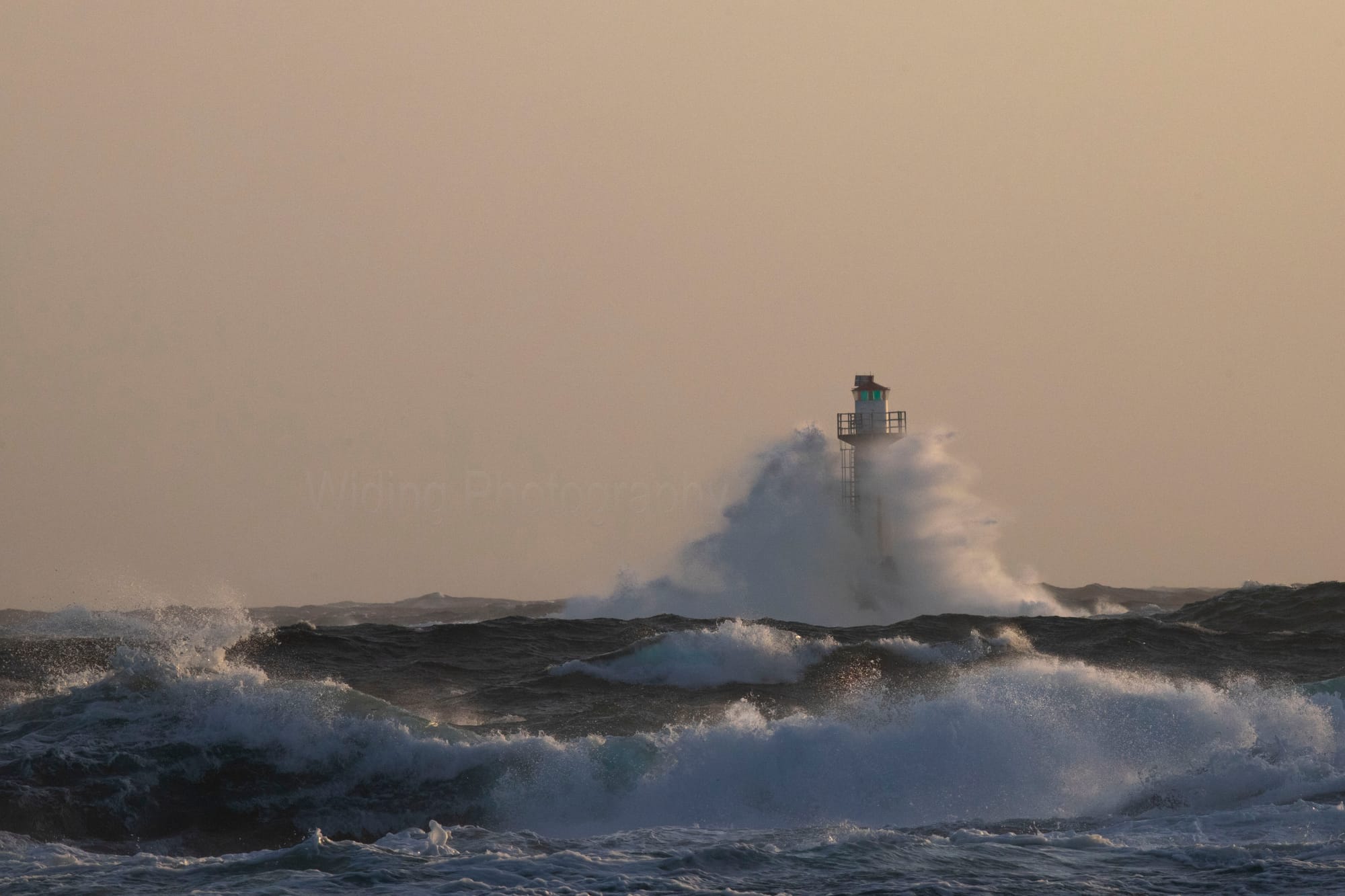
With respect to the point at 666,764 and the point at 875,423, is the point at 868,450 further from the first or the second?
the point at 666,764

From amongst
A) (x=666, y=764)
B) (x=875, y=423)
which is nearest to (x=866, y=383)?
(x=875, y=423)

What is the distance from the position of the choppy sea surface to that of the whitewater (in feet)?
0.14

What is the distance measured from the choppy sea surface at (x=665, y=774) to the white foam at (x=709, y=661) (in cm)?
6

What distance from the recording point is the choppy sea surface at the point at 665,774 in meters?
9.91

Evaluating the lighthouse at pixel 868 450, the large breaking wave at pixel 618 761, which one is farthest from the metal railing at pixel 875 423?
the large breaking wave at pixel 618 761

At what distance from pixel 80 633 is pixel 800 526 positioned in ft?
71.3

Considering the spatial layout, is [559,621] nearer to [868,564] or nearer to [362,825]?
[362,825]

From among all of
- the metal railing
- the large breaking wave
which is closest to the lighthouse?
the metal railing

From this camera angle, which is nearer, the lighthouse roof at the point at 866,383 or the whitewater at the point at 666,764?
the whitewater at the point at 666,764

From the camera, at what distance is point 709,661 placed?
19.2 metres

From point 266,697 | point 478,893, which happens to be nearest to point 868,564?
point 266,697

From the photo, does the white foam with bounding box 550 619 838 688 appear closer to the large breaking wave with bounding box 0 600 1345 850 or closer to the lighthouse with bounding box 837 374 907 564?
the large breaking wave with bounding box 0 600 1345 850

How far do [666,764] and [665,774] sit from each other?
179 mm

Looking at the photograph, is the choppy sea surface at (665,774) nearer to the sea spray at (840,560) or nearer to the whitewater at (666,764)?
the whitewater at (666,764)
